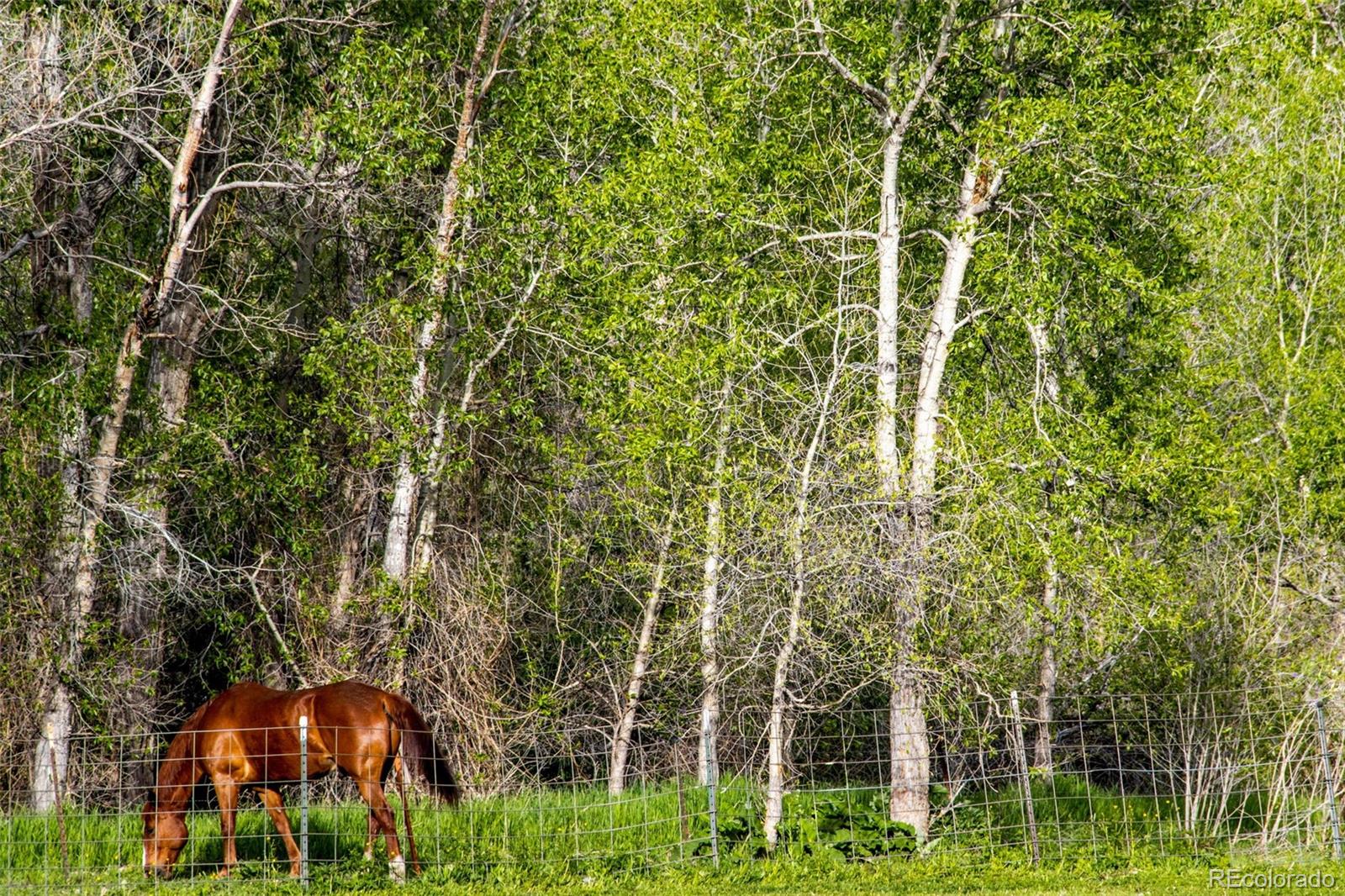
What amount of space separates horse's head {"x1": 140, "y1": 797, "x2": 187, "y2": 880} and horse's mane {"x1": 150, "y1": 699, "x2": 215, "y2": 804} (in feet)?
0.42

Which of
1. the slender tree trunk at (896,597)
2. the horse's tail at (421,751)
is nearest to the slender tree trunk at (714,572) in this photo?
the slender tree trunk at (896,597)

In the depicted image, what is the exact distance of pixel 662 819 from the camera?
11.7 m

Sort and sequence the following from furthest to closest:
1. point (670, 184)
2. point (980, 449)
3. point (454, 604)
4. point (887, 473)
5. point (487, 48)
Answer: point (487, 48)
point (454, 604)
point (670, 184)
point (980, 449)
point (887, 473)

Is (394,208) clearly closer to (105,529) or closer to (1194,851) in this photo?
(105,529)

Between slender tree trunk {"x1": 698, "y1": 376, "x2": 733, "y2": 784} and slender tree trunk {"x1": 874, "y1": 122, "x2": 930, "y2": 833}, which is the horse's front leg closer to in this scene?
slender tree trunk {"x1": 698, "y1": 376, "x2": 733, "y2": 784}

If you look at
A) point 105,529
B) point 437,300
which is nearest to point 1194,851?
point 437,300

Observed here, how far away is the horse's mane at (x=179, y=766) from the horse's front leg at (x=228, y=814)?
9.0 inches

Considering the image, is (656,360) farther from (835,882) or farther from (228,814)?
(228,814)

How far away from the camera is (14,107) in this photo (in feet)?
44.6

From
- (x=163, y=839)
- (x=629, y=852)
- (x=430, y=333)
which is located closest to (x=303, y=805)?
(x=163, y=839)

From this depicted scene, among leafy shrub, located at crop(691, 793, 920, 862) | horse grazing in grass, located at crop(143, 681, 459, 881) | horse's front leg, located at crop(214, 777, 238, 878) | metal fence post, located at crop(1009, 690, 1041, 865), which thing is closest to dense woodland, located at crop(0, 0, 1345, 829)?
leafy shrub, located at crop(691, 793, 920, 862)

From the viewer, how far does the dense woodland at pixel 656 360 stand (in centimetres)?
1323

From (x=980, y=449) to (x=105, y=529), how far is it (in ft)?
28.4

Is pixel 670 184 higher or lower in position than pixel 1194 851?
higher
